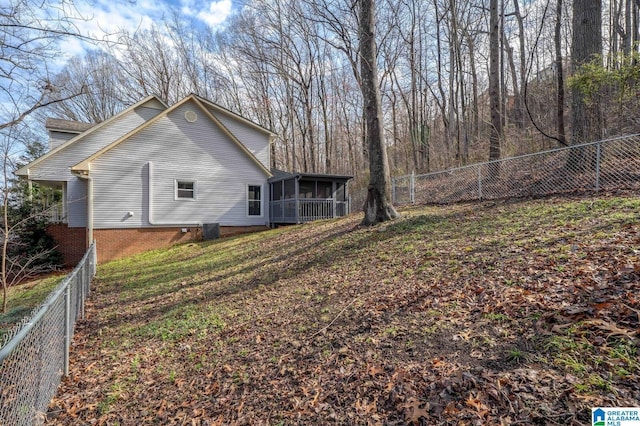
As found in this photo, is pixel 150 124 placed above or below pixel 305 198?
above

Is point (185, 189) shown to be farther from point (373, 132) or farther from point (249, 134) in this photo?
point (373, 132)

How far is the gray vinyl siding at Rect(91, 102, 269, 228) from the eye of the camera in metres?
12.9

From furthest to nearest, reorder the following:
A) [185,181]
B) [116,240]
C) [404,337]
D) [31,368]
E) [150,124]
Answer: [185,181] → [150,124] → [116,240] → [404,337] → [31,368]

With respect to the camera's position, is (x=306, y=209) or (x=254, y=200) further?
(x=254, y=200)

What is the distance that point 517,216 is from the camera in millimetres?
6070

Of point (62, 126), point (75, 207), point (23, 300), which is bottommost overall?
point (23, 300)

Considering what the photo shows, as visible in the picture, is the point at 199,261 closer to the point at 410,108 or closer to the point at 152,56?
the point at 410,108

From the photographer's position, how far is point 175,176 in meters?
14.1

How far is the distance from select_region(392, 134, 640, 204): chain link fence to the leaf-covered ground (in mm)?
1078

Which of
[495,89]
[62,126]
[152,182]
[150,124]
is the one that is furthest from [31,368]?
[62,126]

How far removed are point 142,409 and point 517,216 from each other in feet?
21.9

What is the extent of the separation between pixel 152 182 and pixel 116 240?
2.85 meters

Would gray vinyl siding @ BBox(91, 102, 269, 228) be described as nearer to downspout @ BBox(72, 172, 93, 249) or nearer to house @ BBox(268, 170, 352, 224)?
downspout @ BBox(72, 172, 93, 249)

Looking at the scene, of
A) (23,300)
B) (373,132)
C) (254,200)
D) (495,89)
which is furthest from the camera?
(254,200)
